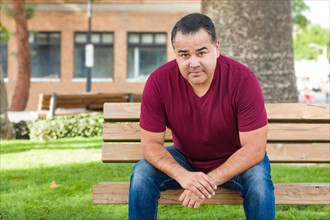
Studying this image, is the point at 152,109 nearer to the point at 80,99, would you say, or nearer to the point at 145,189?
the point at 145,189

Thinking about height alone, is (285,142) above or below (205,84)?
below

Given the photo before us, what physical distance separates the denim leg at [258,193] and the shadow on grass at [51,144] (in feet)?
25.8

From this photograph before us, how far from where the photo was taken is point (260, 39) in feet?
30.4

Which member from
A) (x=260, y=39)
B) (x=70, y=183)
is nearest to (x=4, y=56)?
(x=260, y=39)

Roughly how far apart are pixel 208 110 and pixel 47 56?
30.0 m

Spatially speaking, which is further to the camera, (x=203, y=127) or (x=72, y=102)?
(x=72, y=102)

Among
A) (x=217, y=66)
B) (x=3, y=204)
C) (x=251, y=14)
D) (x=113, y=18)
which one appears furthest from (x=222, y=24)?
(x=113, y=18)

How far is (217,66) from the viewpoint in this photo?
168 inches

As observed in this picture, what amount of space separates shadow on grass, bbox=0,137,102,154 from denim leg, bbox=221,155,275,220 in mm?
7868

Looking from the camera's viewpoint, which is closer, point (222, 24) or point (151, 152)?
point (151, 152)

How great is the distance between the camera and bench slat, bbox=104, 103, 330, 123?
16.6 ft

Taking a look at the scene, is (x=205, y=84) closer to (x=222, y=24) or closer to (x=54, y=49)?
(x=222, y=24)

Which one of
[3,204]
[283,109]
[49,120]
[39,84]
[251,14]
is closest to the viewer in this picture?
[283,109]

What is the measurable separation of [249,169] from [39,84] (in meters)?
29.9
